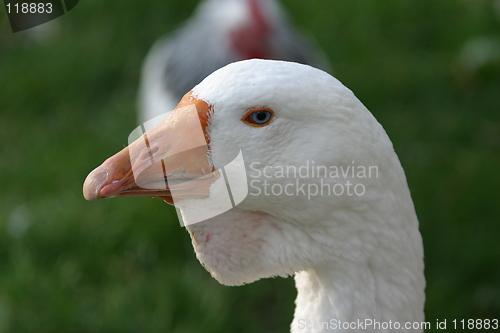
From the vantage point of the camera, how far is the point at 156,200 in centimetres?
414

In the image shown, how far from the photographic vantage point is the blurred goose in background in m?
4.75

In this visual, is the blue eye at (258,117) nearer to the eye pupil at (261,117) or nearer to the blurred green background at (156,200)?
the eye pupil at (261,117)

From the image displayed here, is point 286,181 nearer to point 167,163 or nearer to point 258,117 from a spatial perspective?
point 258,117

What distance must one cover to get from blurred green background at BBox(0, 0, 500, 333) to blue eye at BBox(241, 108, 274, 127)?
205cm

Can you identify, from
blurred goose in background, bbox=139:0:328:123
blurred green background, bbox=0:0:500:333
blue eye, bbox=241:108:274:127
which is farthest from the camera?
blurred goose in background, bbox=139:0:328:123

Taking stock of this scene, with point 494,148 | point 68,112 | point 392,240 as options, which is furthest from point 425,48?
point 392,240

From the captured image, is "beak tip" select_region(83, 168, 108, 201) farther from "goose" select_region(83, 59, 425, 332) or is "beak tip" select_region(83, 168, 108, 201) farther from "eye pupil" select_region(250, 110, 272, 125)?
"eye pupil" select_region(250, 110, 272, 125)

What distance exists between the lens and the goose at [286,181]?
1.56 m

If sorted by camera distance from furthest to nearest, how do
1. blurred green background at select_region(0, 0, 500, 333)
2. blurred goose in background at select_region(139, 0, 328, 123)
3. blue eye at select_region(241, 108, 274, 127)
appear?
blurred goose in background at select_region(139, 0, 328, 123)
blurred green background at select_region(0, 0, 500, 333)
blue eye at select_region(241, 108, 274, 127)

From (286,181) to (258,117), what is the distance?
0.64 ft

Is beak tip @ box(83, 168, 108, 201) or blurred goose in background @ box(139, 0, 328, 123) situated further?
blurred goose in background @ box(139, 0, 328, 123)

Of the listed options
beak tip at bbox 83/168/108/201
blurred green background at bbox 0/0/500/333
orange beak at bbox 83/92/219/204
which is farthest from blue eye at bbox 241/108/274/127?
blurred green background at bbox 0/0/500/333

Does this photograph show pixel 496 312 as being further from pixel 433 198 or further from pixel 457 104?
pixel 457 104

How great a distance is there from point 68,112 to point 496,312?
3987 mm
